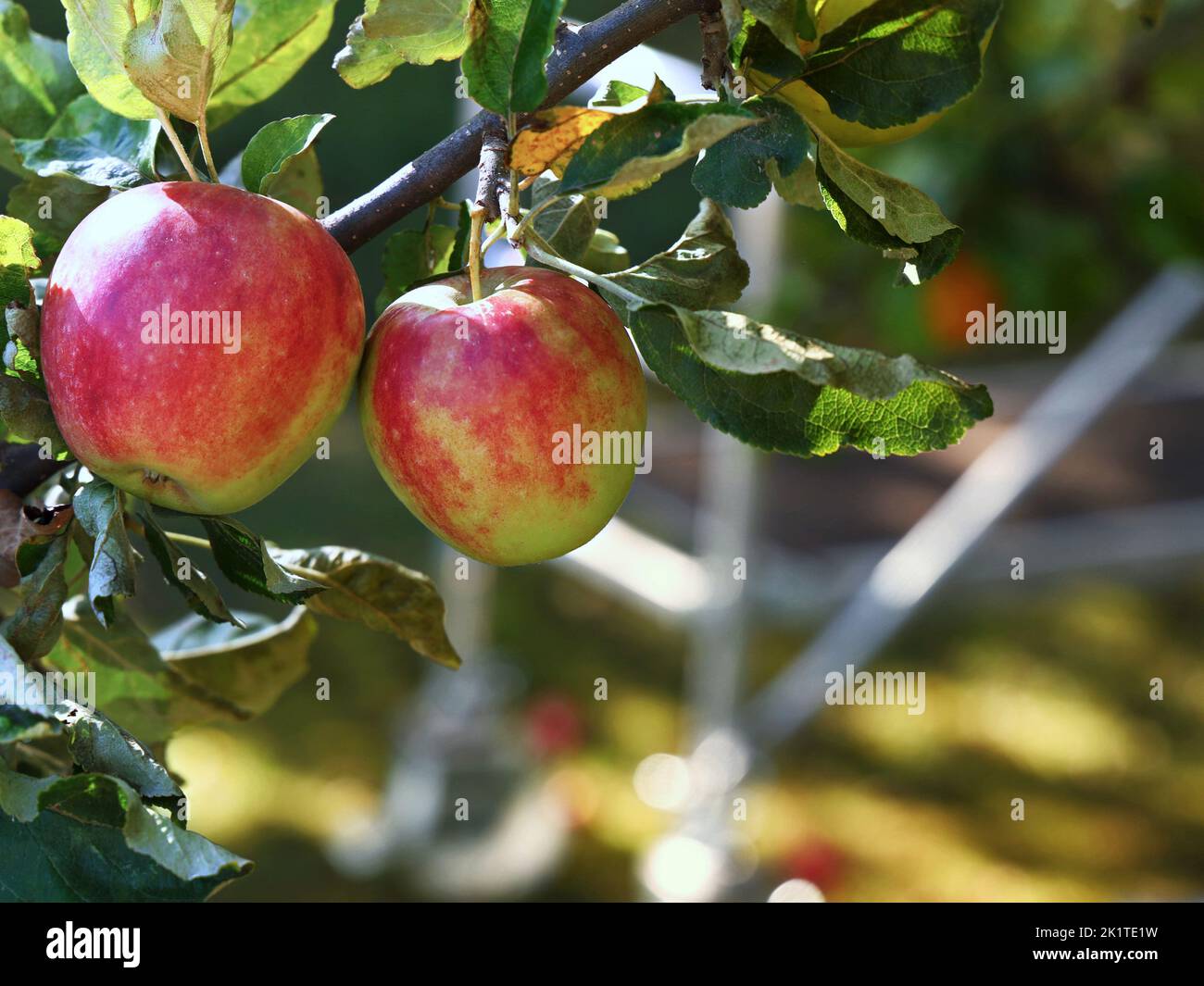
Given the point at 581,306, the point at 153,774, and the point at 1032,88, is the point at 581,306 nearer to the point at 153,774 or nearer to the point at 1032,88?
the point at 153,774

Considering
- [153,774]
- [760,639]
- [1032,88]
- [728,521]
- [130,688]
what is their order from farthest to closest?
1. [760,639]
2. [728,521]
3. [1032,88]
4. [130,688]
5. [153,774]

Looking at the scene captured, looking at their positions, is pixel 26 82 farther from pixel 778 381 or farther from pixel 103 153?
pixel 778 381

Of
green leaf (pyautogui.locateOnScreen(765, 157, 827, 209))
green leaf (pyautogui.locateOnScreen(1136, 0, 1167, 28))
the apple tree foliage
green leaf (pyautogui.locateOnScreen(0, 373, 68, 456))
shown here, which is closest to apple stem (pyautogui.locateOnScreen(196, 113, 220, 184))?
the apple tree foliage

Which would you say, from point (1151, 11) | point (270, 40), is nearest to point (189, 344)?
point (270, 40)

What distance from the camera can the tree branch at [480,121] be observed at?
46 cm

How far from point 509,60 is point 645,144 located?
0.18 ft

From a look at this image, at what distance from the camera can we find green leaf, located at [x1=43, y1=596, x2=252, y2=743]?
624 millimetres

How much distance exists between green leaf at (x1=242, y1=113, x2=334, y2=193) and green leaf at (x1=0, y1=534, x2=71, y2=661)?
0.51 ft

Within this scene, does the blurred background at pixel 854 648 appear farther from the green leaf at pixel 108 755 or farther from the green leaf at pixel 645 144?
the green leaf at pixel 108 755

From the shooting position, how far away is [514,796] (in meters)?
2.32

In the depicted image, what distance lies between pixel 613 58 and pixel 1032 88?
1.27 metres

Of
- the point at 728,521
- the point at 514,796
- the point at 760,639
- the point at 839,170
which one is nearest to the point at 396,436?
the point at 839,170

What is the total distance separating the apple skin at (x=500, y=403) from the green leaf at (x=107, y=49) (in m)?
0.12

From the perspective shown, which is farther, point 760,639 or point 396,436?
point 760,639
